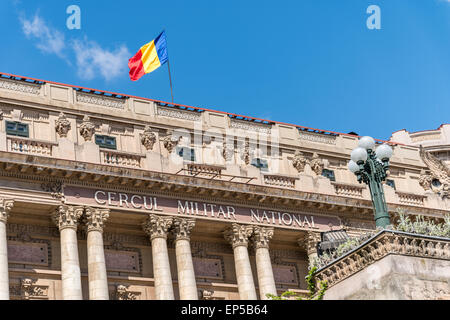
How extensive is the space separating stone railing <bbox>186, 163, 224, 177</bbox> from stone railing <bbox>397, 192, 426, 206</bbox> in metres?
12.5

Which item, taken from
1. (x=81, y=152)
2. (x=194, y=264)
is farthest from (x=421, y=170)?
(x=81, y=152)

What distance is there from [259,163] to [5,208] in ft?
50.8

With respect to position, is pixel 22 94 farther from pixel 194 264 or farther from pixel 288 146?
pixel 288 146

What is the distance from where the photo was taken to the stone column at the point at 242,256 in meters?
40.3

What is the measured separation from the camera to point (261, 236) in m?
41.8

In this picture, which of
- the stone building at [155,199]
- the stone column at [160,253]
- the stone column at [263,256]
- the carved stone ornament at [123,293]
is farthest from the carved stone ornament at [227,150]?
the carved stone ornament at [123,293]

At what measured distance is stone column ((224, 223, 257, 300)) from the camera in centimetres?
4028

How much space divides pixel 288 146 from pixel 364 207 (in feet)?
18.9

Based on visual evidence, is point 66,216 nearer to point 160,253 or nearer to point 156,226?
point 156,226

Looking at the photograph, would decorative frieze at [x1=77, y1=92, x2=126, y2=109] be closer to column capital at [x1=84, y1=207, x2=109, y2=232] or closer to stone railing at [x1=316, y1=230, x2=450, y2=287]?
column capital at [x1=84, y1=207, x2=109, y2=232]

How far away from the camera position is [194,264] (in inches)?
1636

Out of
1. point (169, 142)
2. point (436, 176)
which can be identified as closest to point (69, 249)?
point (169, 142)

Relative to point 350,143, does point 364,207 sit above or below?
below

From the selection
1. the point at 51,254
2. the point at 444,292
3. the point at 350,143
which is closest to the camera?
the point at 444,292
